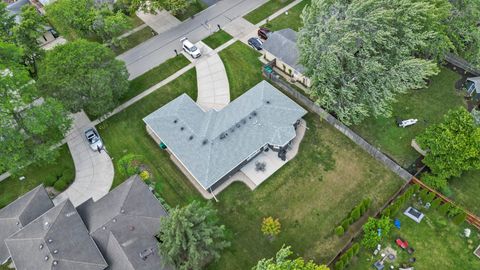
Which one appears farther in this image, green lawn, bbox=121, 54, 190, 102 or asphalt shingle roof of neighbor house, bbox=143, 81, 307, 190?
green lawn, bbox=121, 54, 190, 102

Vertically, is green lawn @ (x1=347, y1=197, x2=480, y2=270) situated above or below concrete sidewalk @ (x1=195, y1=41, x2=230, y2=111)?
below

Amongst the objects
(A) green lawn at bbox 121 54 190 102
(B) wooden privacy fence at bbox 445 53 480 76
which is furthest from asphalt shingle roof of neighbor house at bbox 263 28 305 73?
(B) wooden privacy fence at bbox 445 53 480 76

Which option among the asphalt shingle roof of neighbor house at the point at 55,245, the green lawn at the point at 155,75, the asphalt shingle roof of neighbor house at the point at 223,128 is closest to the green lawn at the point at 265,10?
the green lawn at the point at 155,75

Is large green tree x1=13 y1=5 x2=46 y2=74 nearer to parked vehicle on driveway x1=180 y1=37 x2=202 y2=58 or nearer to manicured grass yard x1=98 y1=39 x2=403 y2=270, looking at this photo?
manicured grass yard x1=98 y1=39 x2=403 y2=270

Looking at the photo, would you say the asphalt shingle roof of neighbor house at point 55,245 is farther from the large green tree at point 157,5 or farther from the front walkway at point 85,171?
the large green tree at point 157,5

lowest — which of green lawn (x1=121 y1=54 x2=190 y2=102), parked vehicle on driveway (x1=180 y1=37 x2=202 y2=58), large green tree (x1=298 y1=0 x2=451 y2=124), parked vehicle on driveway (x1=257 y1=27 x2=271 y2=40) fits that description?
green lawn (x1=121 y1=54 x2=190 y2=102)

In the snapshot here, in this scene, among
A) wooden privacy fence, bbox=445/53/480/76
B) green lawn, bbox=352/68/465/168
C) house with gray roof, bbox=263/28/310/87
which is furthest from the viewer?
house with gray roof, bbox=263/28/310/87

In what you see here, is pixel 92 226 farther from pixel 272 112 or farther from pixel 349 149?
pixel 349 149

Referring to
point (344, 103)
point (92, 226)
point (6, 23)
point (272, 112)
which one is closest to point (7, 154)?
point (92, 226)
